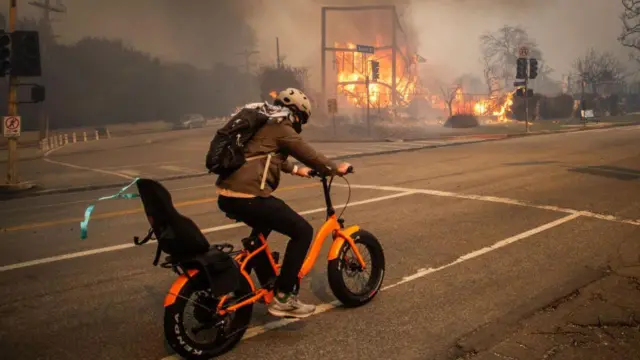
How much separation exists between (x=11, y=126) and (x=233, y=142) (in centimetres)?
1289

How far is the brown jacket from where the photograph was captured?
3.58 meters

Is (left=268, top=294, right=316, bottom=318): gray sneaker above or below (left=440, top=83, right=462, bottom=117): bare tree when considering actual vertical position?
below

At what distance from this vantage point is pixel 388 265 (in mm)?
5664

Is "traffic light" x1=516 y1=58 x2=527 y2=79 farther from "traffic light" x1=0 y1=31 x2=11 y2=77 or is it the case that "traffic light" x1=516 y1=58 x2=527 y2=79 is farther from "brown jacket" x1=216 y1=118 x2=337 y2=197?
"brown jacket" x1=216 y1=118 x2=337 y2=197

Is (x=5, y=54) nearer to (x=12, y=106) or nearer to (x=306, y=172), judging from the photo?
(x=12, y=106)

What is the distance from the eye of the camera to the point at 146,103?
61.4 m

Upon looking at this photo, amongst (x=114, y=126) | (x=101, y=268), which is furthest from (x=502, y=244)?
(x=114, y=126)

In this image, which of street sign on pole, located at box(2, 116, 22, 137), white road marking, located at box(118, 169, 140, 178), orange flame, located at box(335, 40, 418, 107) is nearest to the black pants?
street sign on pole, located at box(2, 116, 22, 137)

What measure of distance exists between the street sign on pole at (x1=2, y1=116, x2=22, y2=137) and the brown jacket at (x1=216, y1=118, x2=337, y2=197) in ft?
41.4

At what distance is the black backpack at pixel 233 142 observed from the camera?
136 inches

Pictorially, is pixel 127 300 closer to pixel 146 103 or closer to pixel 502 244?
pixel 502 244

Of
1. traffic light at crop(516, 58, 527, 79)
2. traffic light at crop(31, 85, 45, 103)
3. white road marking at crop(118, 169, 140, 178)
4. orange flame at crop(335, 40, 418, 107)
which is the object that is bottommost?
white road marking at crop(118, 169, 140, 178)

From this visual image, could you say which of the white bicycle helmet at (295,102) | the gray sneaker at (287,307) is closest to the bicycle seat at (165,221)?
the gray sneaker at (287,307)

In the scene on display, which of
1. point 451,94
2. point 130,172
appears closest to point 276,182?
point 130,172
